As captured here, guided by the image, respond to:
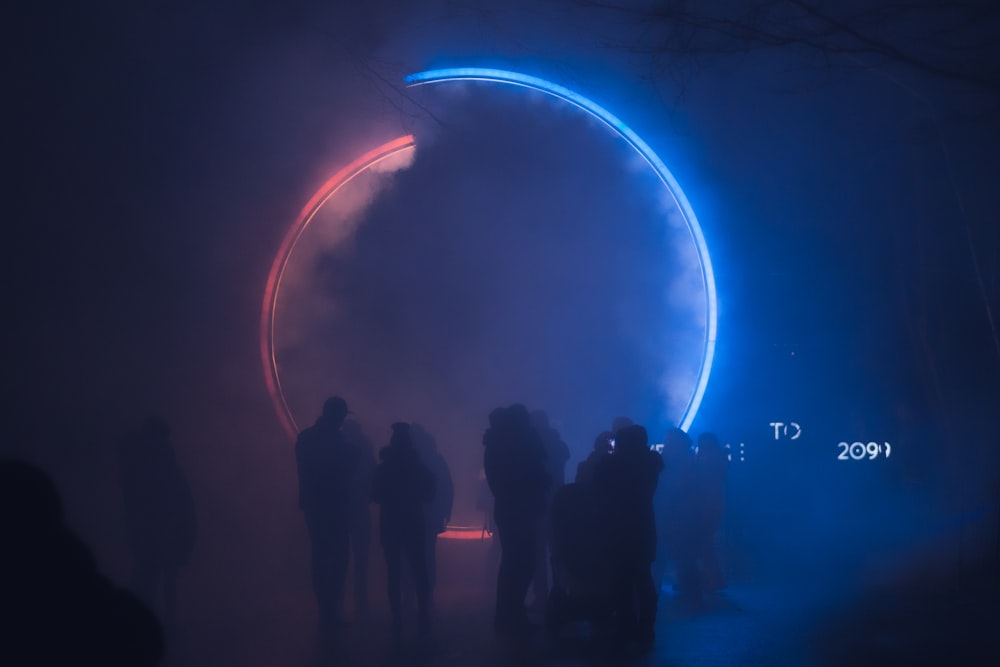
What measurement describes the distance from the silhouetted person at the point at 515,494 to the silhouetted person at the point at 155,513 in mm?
2694

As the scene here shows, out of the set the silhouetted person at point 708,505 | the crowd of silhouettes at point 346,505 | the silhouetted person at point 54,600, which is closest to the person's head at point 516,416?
the crowd of silhouettes at point 346,505

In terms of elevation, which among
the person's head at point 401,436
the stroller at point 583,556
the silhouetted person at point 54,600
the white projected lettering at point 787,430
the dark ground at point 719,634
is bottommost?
the dark ground at point 719,634

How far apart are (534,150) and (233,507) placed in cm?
505

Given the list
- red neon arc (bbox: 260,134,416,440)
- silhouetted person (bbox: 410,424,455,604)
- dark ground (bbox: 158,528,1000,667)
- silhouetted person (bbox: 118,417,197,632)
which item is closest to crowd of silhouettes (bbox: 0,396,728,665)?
silhouetted person (bbox: 118,417,197,632)

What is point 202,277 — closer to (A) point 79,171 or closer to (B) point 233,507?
(A) point 79,171

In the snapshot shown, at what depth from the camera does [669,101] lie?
33.4ft

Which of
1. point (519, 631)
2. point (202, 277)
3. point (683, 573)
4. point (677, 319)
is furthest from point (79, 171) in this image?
point (683, 573)

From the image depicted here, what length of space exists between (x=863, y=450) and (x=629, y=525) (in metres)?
4.95

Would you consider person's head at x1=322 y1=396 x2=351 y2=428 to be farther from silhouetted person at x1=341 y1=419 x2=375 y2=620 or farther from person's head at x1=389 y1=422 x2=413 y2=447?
person's head at x1=389 y1=422 x2=413 y2=447

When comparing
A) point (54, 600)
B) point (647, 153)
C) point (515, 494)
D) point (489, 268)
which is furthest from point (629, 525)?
point (54, 600)

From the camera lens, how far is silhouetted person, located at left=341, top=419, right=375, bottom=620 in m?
8.06

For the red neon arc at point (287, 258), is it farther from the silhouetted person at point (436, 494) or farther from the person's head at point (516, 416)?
the person's head at point (516, 416)

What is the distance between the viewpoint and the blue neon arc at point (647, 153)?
8.78m

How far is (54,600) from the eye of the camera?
7.11ft
